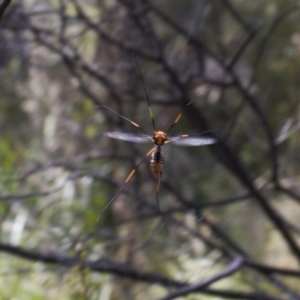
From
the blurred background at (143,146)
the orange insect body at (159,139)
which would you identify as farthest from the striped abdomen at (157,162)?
the blurred background at (143,146)

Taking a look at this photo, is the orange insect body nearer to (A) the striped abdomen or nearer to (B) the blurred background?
(A) the striped abdomen

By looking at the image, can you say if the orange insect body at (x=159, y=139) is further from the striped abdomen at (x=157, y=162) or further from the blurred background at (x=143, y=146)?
the blurred background at (x=143, y=146)

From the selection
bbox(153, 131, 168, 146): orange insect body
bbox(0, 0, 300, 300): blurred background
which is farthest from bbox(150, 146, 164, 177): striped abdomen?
bbox(0, 0, 300, 300): blurred background

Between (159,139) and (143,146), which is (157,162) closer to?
(159,139)

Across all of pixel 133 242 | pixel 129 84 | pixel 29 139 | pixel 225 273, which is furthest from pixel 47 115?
pixel 225 273

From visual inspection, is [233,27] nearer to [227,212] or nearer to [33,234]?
[227,212]

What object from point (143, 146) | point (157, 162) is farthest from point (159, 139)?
point (143, 146)
